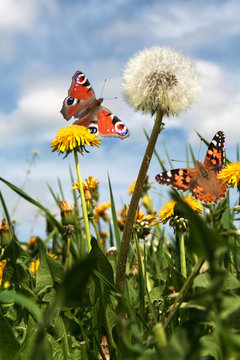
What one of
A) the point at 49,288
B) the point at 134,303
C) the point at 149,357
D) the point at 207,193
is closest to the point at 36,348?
the point at 149,357

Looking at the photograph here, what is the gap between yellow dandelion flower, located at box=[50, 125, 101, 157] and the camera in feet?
7.18

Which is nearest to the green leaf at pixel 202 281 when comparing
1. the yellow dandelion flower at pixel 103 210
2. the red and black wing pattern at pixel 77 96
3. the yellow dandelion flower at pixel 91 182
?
the red and black wing pattern at pixel 77 96

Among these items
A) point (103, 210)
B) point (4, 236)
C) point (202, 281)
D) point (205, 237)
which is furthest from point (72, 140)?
point (103, 210)

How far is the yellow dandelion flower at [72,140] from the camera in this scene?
86.1 inches

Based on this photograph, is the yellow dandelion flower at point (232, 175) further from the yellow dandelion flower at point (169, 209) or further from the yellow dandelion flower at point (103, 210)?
the yellow dandelion flower at point (103, 210)

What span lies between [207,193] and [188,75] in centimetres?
68

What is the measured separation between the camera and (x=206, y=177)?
2.43 metres

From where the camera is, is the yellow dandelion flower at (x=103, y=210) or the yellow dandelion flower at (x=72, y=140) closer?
the yellow dandelion flower at (x=72, y=140)

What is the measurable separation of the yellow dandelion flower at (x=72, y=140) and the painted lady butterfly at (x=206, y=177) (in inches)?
17.5

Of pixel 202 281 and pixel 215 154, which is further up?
pixel 215 154

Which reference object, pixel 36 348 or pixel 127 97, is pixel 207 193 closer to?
pixel 127 97

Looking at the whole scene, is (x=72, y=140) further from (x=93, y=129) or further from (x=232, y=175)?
(x=232, y=175)

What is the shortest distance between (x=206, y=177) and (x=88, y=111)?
84cm

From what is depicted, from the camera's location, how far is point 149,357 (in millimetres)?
592
